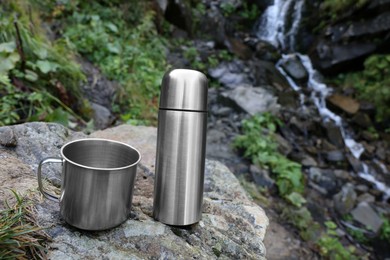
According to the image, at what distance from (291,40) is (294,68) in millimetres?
1961

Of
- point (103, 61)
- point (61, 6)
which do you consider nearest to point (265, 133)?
point (103, 61)

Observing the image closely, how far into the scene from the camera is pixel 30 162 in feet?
3.92

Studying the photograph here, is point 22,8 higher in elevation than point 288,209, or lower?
higher

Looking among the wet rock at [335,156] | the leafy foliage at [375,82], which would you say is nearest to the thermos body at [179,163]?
the wet rock at [335,156]

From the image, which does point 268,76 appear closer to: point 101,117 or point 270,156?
point 270,156

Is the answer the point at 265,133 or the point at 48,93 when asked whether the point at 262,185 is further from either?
the point at 48,93

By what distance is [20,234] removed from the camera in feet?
2.49

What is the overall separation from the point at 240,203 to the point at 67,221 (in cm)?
83

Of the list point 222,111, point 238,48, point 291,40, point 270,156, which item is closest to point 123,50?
point 222,111

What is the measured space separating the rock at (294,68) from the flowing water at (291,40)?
0.38ft

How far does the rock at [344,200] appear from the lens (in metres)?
4.48

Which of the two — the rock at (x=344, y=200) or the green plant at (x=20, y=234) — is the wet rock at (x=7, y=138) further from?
the rock at (x=344, y=200)

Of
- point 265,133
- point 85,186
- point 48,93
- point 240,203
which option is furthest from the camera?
point 265,133

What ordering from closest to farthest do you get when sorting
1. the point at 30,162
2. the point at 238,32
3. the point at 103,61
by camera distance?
the point at 30,162, the point at 103,61, the point at 238,32
